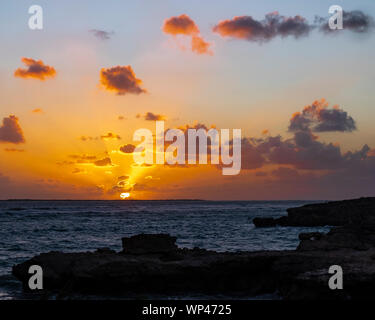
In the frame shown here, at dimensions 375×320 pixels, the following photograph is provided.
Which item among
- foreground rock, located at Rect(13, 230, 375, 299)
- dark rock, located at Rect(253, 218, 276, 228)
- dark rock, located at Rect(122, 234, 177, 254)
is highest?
dark rock, located at Rect(122, 234, 177, 254)

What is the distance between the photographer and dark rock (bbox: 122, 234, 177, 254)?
21.4 metres

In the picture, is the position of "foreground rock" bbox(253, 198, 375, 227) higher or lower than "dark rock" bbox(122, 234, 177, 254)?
lower

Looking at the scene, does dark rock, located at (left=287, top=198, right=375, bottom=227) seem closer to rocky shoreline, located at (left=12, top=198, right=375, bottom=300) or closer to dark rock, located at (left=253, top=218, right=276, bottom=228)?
dark rock, located at (left=253, top=218, right=276, bottom=228)

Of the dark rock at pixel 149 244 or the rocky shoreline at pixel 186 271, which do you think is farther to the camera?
the dark rock at pixel 149 244

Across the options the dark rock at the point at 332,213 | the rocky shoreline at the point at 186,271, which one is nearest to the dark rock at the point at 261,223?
the dark rock at the point at 332,213

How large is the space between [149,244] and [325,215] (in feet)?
225

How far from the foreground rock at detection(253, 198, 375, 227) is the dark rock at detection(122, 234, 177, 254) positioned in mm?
52169

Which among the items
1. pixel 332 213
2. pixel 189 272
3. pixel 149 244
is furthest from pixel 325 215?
pixel 189 272

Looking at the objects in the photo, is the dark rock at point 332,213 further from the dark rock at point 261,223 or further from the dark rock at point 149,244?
the dark rock at point 149,244

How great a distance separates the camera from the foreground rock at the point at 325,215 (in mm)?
76731

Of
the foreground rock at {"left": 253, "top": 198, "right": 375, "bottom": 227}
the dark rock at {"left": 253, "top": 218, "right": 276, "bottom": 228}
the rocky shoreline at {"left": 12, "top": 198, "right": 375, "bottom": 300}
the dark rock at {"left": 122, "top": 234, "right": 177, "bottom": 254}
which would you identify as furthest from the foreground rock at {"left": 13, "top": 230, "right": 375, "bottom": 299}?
the foreground rock at {"left": 253, "top": 198, "right": 375, "bottom": 227}

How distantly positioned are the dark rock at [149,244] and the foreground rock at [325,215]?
171 ft

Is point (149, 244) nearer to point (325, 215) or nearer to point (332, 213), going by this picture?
point (332, 213)
